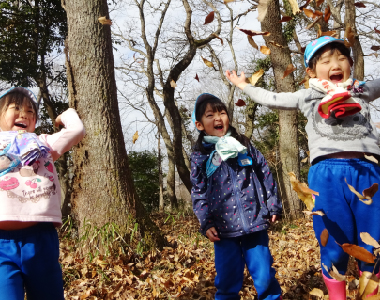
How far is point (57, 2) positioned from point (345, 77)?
9498mm

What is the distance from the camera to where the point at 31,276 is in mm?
1931

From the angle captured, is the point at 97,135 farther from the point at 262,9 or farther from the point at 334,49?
the point at 262,9

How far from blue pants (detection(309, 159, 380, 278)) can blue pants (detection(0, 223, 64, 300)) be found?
1618 mm

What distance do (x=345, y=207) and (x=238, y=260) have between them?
2.64ft

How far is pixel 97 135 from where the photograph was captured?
405cm

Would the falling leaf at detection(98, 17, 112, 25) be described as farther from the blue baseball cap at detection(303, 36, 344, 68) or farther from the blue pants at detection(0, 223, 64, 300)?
the blue pants at detection(0, 223, 64, 300)

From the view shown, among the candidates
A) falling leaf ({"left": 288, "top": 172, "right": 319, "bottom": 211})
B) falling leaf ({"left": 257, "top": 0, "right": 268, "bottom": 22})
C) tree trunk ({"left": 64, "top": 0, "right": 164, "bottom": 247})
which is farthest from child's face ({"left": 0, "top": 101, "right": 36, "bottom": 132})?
tree trunk ({"left": 64, "top": 0, "right": 164, "bottom": 247})

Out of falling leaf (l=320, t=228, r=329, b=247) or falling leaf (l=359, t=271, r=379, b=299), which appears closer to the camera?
falling leaf (l=359, t=271, r=379, b=299)

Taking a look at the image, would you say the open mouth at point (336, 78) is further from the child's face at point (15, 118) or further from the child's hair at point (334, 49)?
the child's face at point (15, 118)

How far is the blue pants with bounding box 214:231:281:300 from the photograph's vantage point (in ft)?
7.97

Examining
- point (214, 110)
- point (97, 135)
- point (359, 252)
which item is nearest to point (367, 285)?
point (359, 252)

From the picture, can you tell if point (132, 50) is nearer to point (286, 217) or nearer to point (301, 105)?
point (286, 217)

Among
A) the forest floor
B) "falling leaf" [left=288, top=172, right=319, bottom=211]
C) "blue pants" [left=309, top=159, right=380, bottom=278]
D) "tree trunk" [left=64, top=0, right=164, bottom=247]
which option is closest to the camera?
"falling leaf" [left=288, top=172, right=319, bottom=211]

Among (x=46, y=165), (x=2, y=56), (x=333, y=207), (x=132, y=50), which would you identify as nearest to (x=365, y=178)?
(x=333, y=207)
